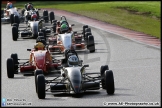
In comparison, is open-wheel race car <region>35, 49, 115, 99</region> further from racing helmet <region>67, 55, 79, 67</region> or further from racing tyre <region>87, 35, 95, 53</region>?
racing tyre <region>87, 35, 95, 53</region>

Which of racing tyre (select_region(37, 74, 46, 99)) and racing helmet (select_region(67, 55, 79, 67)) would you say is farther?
racing helmet (select_region(67, 55, 79, 67))

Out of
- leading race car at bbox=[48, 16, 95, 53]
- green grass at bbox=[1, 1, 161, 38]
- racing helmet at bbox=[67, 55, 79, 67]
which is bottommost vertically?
green grass at bbox=[1, 1, 161, 38]

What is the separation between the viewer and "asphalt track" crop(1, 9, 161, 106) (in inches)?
547

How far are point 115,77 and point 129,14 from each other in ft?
73.5

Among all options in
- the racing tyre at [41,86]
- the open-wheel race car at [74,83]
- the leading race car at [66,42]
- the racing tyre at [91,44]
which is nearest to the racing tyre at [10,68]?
the open-wheel race car at [74,83]

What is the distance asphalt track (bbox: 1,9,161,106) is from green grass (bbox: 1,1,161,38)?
205 inches

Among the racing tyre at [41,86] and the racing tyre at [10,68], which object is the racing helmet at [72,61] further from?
the racing tyre at [10,68]

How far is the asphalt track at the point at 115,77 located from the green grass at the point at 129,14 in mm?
5201

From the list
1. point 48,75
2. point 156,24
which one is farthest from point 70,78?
point 156,24

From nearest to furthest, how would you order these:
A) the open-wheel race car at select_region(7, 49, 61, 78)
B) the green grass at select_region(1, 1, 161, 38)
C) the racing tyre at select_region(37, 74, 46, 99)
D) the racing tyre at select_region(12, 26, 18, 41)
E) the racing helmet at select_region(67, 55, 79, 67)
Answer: the racing tyre at select_region(37, 74, 46, 99)
the racing helmet at select_region(67, 55, 79, 67)
the open-wheel race car at select_region(7, 49, 61, 78)
the racing tyre at select_region(12, 26, 18, 41)
the green grass at select_region(1, 1, 161, 38)

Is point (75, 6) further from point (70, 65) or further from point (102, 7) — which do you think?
point (70, 65)

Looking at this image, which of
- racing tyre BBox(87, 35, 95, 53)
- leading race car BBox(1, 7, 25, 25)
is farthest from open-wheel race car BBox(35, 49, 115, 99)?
leading race car BBox(1, 7, 25, 25)

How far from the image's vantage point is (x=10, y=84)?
55.3 feet

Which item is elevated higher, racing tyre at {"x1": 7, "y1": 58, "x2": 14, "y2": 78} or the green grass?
racing tyre at {"x1": 7, "y1": 58, "x2": 14, "y2": 78}
